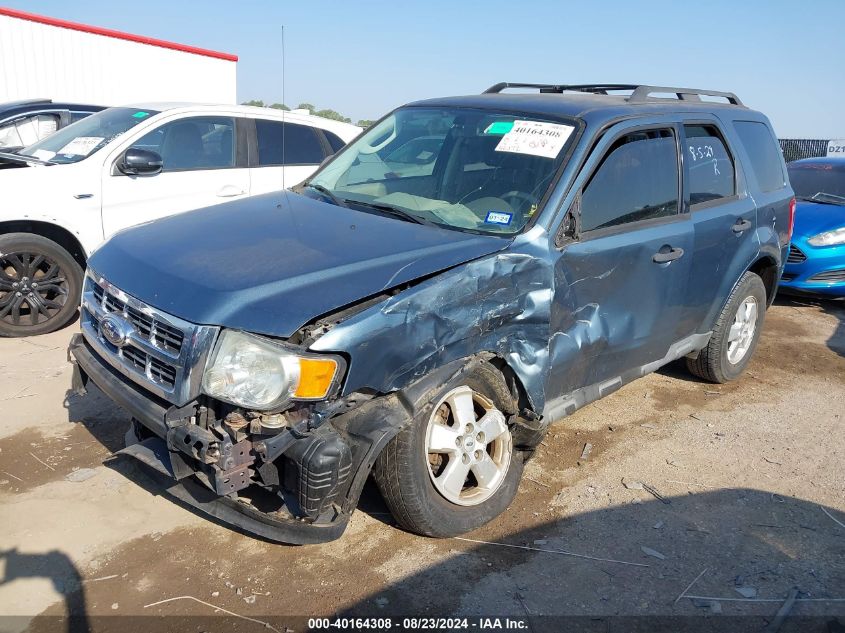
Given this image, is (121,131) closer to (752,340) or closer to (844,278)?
(752,340)

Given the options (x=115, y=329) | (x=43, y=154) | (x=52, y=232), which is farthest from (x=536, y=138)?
(x=43, y=154)

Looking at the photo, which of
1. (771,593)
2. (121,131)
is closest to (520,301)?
(771,593)

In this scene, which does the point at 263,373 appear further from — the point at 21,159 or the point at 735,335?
the point at 21,159

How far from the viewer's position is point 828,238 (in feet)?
24.6

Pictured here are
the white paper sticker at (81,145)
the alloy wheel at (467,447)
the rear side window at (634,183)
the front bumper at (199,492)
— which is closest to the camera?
the front bumper at (199,492)

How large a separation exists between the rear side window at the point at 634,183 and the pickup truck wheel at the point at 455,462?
104 cm

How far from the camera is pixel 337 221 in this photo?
11.7 ft

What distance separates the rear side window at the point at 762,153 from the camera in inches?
200

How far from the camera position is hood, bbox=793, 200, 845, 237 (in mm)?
7551

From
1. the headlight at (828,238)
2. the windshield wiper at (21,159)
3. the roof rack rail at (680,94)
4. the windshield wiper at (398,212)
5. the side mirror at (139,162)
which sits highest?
the roof rack rail at (680,94)

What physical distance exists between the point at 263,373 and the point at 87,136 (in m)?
4.84

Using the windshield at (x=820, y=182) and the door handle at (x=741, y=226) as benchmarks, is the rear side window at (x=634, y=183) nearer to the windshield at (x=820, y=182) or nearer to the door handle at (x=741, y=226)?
the door handle at (x=741, y=226)

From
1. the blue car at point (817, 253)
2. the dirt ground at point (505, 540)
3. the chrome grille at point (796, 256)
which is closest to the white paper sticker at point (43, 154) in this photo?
the dirt ground at point (505, 540)

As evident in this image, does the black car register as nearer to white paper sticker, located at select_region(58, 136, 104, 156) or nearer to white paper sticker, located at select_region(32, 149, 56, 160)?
white paper sticker, located at select_region(32, 149, 56, 160)
